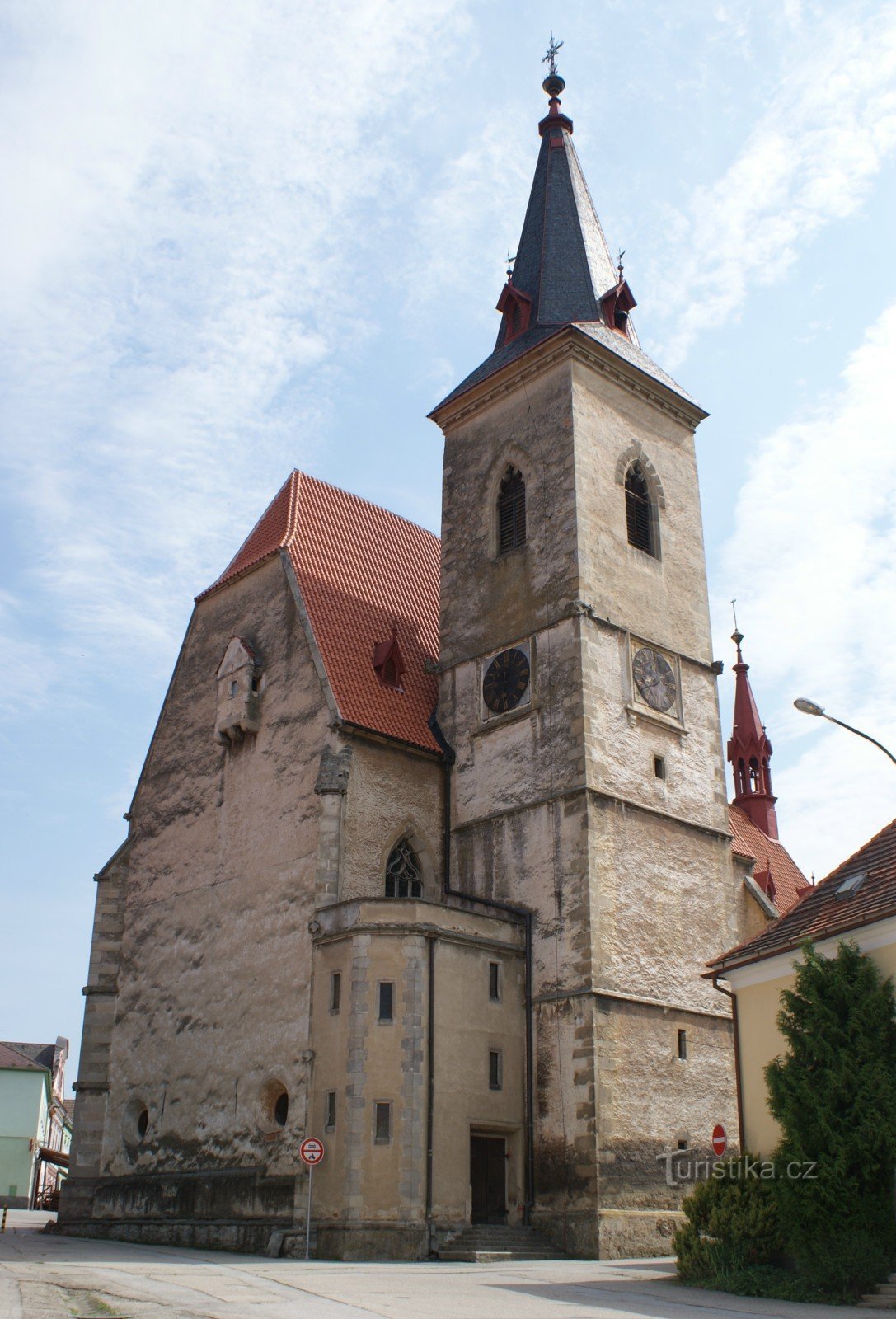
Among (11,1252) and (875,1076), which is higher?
(875,1076)

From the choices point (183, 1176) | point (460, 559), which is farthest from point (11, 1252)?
point (460, 559)

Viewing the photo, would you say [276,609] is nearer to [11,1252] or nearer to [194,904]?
[194,904]

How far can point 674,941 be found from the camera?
21828 mm

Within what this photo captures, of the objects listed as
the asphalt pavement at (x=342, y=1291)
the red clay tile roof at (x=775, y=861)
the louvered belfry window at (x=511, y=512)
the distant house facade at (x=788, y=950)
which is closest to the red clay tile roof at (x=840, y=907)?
the distant house facade at (x=788, y=950)

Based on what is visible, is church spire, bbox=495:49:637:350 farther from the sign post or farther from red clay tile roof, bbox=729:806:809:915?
the sign post

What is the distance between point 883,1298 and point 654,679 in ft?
42.1

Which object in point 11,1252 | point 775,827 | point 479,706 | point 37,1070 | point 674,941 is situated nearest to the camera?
point 11,1252

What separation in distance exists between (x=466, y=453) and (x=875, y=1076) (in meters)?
17.2

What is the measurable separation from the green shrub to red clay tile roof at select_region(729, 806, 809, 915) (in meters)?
18.8

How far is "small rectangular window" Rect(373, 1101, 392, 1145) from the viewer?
18.3 meters

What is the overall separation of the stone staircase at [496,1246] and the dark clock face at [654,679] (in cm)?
934

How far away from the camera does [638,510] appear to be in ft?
85.3

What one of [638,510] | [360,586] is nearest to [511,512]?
[638,510]

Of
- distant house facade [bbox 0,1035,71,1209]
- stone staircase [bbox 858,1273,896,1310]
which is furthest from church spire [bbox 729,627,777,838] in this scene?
distant house facade [bbox 0,1035,71,1209]
